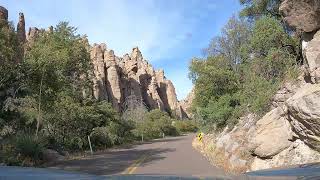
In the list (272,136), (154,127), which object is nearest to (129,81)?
(154,127)

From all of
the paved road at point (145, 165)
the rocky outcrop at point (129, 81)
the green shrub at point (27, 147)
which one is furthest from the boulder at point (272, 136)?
the rocky outcrop at point (129, 81)

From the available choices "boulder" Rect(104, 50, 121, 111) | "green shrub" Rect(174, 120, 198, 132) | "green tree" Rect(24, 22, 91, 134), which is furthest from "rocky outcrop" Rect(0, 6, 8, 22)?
"green shrub" Rect(174, 120, 198, 132)

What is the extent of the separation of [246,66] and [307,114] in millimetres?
18286

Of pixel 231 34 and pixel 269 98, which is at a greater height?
pixel 231 34

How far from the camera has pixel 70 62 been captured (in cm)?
3975

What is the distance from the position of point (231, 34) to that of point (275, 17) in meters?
8.99

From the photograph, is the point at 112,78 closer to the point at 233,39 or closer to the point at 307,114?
the point at 233,39

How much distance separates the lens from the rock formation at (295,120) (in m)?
14.0

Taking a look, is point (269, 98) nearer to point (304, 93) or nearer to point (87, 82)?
point (304, 93)

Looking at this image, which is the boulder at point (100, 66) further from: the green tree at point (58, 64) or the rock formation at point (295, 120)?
the rock formation at point (295, 120)

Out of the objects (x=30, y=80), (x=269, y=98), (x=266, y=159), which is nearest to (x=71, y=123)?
(x=30, y=80)

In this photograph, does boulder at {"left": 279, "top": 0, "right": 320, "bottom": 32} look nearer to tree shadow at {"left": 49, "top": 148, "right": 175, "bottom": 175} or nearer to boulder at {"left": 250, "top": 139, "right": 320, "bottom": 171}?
boulder at {"left": 250, "top": 139, "right": 320, "bottom": 171}

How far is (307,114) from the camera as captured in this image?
1380 centimetres

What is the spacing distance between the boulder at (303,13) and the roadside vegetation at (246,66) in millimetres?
2833
